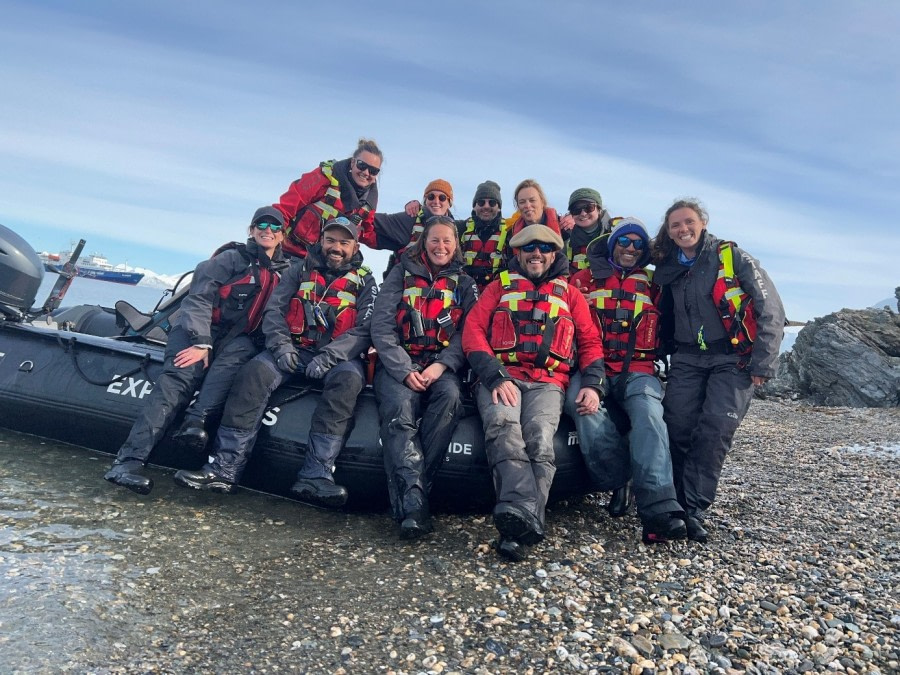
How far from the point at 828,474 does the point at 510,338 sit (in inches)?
202

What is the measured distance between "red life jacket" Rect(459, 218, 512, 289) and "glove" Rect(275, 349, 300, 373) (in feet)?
7.29

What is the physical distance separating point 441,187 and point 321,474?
3.25m

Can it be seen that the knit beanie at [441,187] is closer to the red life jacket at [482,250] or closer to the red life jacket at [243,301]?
the red life jacket at [482,250]

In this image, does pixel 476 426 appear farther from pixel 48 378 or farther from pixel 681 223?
pixel 48 378

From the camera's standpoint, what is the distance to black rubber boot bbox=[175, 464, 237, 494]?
189 inches

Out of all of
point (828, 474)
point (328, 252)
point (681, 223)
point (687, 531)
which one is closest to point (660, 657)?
point (687, 531)

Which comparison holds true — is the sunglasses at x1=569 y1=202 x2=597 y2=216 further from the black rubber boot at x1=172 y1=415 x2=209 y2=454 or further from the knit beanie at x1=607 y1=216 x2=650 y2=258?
the black rubber boot at x1=172 y1=415 x2=209 y2=454

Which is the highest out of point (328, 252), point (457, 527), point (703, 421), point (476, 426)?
point (328, 252)

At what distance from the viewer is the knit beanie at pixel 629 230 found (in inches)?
215

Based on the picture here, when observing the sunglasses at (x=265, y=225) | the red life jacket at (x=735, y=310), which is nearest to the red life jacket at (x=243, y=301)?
Result: the sunglasses at (x=265, y=225)

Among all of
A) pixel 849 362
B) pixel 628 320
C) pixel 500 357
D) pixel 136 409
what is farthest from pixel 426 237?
pixel 849 362

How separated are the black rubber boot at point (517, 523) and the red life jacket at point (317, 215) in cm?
394

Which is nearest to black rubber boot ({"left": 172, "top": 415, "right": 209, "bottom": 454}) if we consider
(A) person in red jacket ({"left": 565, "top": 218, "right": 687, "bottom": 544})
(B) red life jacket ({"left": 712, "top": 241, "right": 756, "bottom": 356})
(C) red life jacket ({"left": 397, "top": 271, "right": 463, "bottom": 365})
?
(C) red life jacket ({"left": 397, "top": 271, "right": 463, "bottom": 365})

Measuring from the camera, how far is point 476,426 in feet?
16.6
